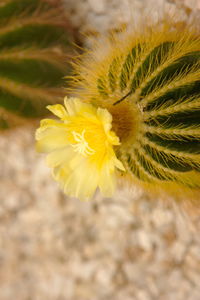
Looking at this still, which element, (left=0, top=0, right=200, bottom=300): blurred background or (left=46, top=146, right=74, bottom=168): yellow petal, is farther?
(left=0, top=0, right=200, bottom=300): blurred background

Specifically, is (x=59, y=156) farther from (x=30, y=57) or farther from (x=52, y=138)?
(x=30, y=57)

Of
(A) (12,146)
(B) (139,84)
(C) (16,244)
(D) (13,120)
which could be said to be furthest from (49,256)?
(B) (139,84)

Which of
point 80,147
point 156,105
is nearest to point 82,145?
point 80,147

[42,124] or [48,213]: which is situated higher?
[42,124]

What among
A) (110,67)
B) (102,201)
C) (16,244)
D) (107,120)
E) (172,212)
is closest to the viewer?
(107,120)

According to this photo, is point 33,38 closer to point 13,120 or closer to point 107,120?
point 13,120

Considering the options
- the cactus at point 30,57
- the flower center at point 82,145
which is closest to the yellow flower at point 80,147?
the flower center at point 82,145

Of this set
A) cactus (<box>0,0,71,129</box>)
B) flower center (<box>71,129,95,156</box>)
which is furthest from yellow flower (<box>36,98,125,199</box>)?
cactus (<box>0,0,71,129</box>)

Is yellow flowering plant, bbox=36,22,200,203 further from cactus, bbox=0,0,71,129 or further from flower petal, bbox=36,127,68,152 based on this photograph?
cactus, bbox=0,0,71,129

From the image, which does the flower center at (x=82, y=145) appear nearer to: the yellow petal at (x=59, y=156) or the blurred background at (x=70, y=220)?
the yellow petal at (x=59, y=156)
